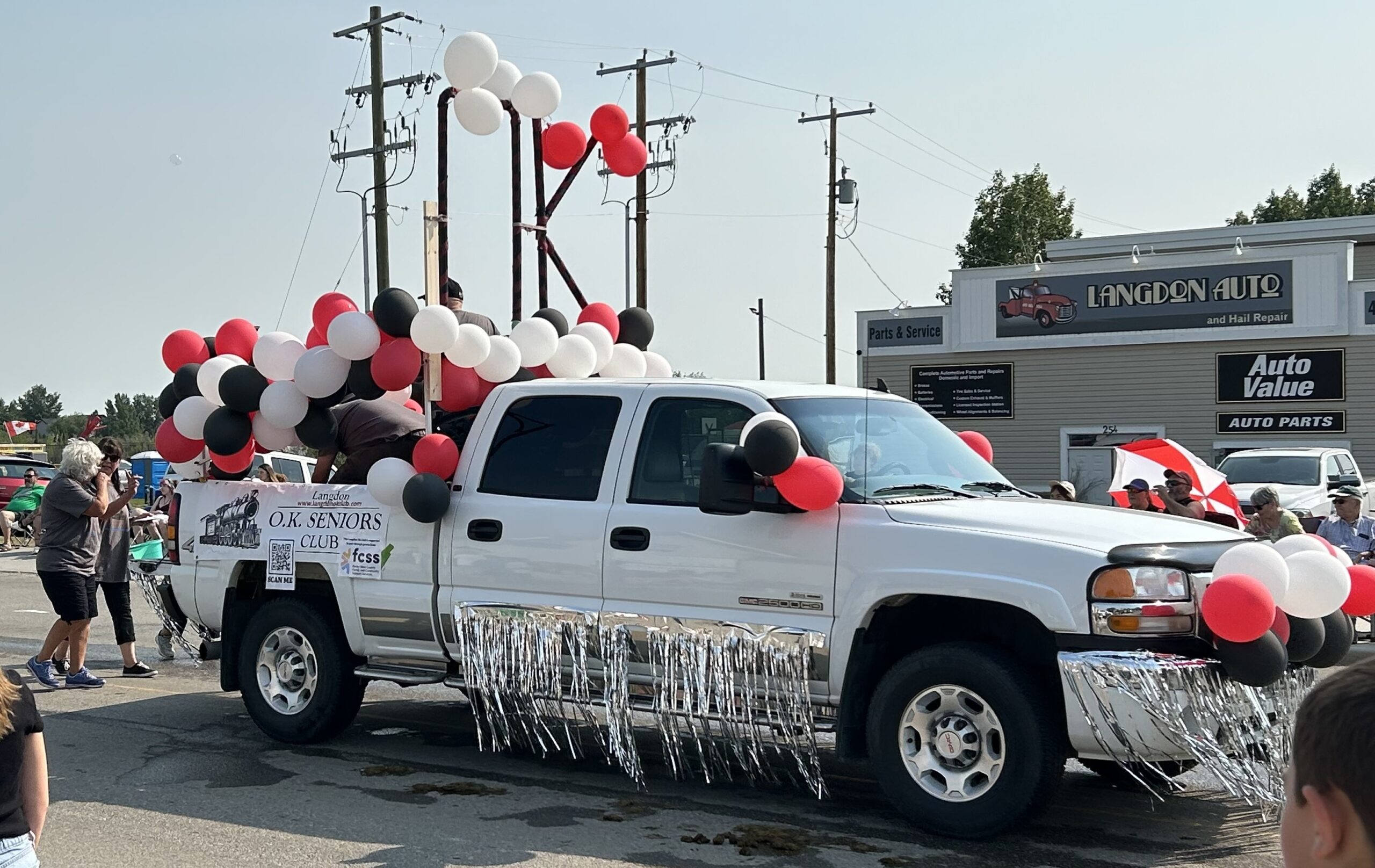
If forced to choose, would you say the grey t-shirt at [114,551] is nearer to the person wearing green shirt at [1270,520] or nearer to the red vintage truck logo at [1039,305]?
the person wearing green shirt at [1270,520]

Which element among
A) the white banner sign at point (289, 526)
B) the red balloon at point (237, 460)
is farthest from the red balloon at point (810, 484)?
the red balloon at point (237, 460)

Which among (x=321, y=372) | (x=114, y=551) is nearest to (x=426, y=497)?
(x=321, y=372)

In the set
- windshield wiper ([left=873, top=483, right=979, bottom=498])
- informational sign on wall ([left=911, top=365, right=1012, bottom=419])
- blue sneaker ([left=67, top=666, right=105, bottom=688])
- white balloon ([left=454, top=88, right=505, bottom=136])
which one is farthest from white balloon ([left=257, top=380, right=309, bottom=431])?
informational sign on wall ([left=911, top=365, right=1012, bottom=419])

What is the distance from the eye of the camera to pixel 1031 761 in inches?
223

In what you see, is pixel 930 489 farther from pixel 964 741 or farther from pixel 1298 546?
pixel 1298 546

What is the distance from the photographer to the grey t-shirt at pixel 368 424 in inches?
328

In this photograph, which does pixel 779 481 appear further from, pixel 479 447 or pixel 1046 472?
pixel 1046 472

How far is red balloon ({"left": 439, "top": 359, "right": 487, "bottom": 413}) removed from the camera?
7961 mm

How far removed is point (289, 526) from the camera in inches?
318

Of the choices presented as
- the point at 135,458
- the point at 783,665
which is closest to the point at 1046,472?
the point at 135,458

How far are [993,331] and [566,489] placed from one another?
87.9ft

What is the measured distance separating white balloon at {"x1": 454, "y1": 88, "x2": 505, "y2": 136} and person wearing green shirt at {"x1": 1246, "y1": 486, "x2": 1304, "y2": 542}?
719 cm

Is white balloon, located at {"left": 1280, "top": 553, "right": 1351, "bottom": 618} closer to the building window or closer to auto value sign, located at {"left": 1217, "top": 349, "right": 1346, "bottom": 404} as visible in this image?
the building window

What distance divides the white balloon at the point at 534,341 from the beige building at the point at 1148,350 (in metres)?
22.1
